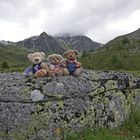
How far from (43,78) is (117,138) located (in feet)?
10.3

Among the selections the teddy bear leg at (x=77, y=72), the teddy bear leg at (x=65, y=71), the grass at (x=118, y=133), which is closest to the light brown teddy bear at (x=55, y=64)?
the teddy bear leg at (x=65, y=71)

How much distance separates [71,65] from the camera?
14258mm

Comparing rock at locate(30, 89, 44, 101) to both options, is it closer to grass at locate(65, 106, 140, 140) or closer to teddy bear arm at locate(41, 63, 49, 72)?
teddy bear arm at locate(41, 63, 49, 72)

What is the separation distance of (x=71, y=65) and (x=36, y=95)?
1.93m

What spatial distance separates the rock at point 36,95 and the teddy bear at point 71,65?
138cm

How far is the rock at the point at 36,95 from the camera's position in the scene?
12.9 m

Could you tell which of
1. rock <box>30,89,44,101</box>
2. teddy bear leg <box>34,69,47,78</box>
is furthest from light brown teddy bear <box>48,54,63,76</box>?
rock <box>30,89,44,101</box>

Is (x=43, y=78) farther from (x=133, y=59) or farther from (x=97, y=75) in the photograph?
(x=133, y=59)

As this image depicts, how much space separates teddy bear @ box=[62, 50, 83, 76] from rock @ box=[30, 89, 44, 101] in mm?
1376

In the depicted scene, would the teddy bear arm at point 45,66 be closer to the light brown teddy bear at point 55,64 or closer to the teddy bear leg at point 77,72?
the light brown teddy bear at point 55,64

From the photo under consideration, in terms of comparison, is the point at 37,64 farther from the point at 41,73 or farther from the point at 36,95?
the point at 36,95

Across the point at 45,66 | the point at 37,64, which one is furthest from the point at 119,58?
the point at 45,66

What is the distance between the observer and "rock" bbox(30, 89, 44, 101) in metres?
12.9

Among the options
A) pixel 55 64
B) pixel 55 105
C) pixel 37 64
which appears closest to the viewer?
pixel 55 105
